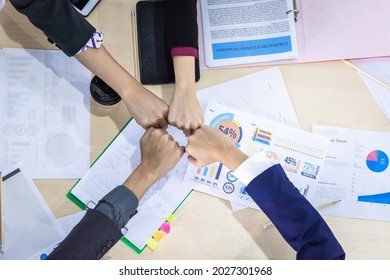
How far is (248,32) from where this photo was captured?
111 centimetres

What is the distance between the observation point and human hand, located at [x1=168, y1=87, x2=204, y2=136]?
40.9 inches

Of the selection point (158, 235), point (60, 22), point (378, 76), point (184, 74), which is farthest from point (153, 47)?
point (378, 76)

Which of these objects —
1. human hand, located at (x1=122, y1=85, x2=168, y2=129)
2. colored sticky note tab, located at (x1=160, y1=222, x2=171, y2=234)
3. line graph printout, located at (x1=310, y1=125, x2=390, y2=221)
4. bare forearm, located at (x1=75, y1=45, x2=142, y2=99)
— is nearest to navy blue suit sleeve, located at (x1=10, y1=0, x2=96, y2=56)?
bare forearm, located at (x1=75, y1=45, x2=142, y2=99)

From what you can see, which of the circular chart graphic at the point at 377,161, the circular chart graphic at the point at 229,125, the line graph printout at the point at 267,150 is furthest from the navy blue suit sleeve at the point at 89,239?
the circular chart graphic at the point at 377,161

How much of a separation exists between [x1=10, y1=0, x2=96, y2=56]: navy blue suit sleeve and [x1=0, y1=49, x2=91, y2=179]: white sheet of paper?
0.30 ft

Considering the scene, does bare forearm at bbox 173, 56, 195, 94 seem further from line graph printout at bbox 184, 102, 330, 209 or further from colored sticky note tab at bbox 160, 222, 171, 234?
colored sticky note tab at bbox 160, 222, 171, 234

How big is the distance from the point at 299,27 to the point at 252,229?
49cm

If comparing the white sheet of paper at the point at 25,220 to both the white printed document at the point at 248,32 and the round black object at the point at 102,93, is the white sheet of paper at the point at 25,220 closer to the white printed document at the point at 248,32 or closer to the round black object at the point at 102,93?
the round black object at the point at 102,93

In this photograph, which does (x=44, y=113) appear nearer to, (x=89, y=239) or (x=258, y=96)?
(x=89, y=239)

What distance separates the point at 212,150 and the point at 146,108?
17 centimetres

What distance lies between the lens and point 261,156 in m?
1.02
